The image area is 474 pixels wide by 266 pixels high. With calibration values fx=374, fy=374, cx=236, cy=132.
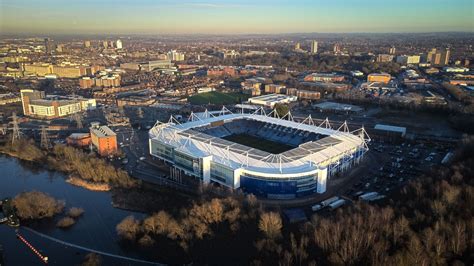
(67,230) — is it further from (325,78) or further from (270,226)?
(325,78)

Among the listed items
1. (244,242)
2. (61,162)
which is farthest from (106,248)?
(61,162)

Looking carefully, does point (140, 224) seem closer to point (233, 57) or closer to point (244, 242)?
point (244, 242)

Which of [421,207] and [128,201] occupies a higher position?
[421,207]

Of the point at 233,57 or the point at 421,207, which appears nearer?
the point at 421,207

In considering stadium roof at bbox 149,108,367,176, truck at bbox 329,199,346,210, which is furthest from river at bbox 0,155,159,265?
truck at bbox 329,199,346,210

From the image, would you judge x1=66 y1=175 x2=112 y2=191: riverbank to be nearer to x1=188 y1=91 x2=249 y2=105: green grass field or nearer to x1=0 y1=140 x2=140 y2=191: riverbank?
x1=0 y1=140 x2=140 y2=191: riverbank
